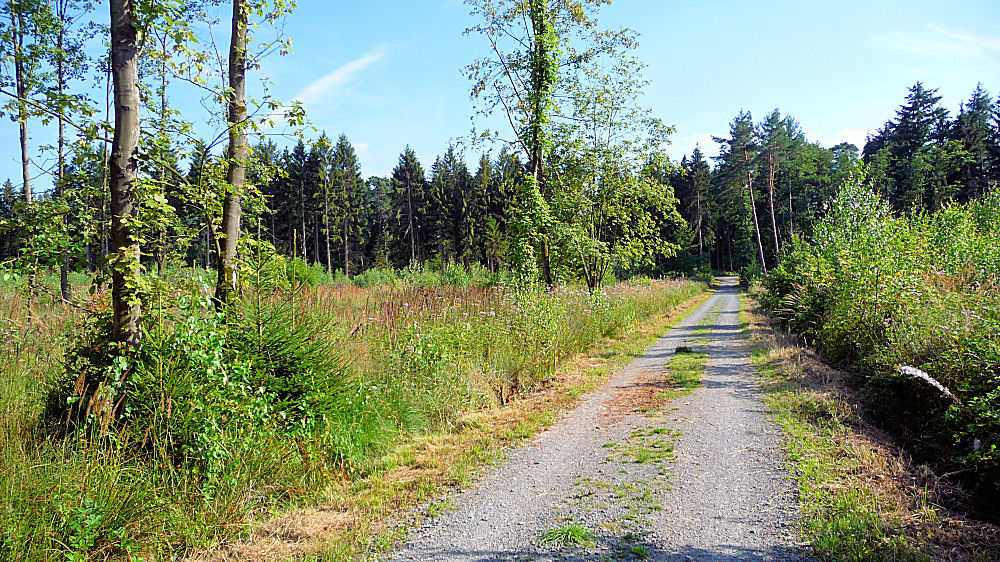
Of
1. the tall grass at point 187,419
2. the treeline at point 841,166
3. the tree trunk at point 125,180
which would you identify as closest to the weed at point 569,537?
the tall grass at point 187,419

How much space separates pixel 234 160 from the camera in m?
4.34

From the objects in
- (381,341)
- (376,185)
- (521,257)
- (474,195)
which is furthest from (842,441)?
(376,185)

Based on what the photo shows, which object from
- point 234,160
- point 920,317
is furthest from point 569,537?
point 920,317

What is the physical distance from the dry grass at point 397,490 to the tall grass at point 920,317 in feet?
13.3

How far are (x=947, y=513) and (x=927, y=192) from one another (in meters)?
57.2

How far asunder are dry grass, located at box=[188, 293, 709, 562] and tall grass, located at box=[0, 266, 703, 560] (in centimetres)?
19

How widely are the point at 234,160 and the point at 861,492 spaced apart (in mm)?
5894

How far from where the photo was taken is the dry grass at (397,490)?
3441 millimetres

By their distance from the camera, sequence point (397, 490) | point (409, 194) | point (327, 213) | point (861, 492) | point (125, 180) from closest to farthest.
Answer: point (125, 180) < point (861, 492) < point (397, 490) < point (327, 213) < point (409, 194)

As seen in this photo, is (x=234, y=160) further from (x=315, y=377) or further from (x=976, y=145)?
(x=976, y=145)

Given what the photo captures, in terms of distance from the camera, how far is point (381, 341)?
21.7ft

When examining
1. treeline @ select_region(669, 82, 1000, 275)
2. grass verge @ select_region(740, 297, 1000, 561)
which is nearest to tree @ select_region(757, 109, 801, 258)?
treeline @ select_region(669, 82, 1000, 275)

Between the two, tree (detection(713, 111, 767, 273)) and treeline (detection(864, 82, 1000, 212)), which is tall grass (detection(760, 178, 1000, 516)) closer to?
tree (detection(713, 111, 767, 273))

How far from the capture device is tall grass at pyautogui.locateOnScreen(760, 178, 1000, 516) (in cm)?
477
